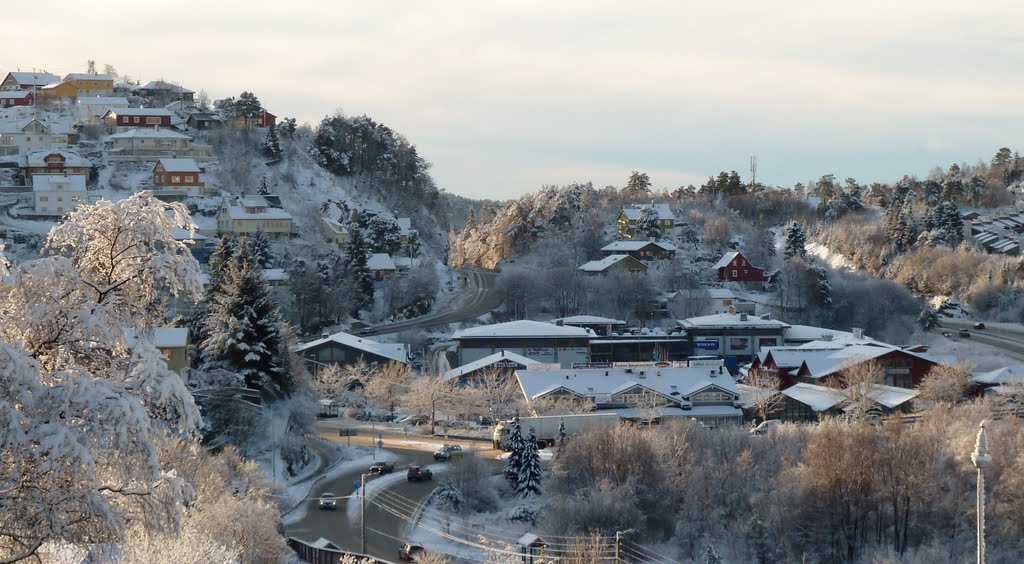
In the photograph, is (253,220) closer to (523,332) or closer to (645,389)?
(523,332)

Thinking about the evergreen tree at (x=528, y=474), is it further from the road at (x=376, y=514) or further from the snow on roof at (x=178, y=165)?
the snow on roof at (x=178, y=165)

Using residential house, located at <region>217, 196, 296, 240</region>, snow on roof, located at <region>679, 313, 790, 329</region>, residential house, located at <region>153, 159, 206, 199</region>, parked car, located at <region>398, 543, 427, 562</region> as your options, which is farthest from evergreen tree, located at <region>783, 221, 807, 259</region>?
parked car, located at <region>398, 543, 427, 562</region>

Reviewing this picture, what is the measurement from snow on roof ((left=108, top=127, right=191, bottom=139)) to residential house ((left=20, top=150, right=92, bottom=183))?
4584 mm

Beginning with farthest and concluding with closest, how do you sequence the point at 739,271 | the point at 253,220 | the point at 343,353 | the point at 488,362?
the point at 739,271
the point at 253,220
the point at 343,353
the point at 488,362

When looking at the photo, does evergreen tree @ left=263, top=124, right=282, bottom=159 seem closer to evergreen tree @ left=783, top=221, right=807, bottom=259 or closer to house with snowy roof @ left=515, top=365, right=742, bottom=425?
house with snowy roof @ left=515, top=365, right=742, bottom=425

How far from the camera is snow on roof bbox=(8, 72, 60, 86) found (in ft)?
303

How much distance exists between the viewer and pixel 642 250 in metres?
77.5

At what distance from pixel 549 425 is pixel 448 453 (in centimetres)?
453

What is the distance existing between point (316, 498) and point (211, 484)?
11128 millimetres

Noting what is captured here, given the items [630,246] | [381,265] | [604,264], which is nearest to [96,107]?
[381,265]

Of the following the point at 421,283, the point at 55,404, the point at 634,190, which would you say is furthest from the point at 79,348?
the point at 634,190

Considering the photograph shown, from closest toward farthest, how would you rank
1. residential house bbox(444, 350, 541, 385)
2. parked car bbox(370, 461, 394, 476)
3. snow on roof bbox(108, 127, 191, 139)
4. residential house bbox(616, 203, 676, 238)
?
parked car bbox(370, 461, 394, 476), residential house bbox(444, 350, 541, 385), snow on roof bbox(108, 127, 191, 139), residential house bbox(616, 203, 676, 238)

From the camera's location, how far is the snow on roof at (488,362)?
168 feet

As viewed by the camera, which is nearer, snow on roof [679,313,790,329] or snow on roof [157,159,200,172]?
snow on roof [679,313,790,329]
